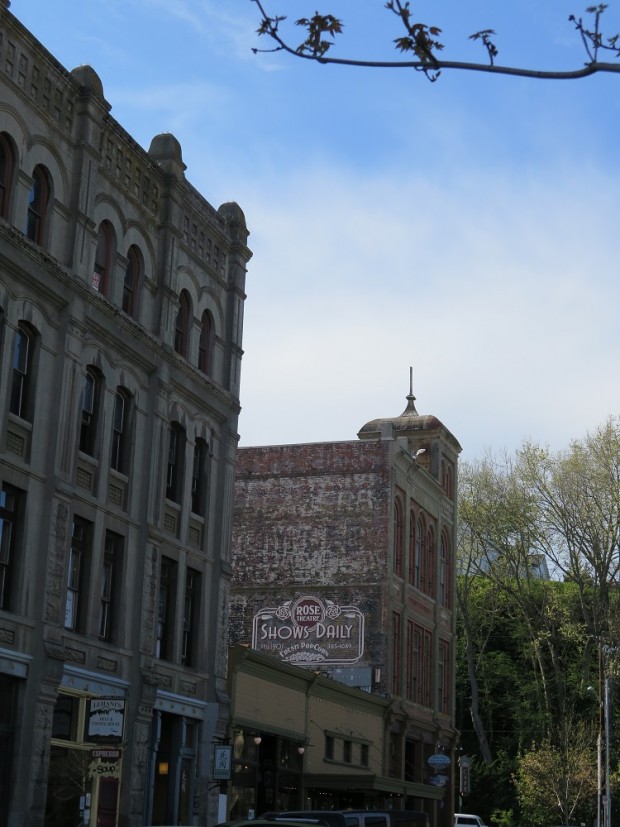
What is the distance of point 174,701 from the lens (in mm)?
28641

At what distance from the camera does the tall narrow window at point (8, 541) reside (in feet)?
76.3

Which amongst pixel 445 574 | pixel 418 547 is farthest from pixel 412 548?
pixel 445 574

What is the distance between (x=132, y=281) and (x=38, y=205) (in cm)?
387

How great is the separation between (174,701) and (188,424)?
6.31 metres

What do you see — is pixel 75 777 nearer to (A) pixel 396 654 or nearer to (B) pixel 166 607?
(B) pixel 166 607

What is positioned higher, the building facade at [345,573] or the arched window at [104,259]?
the arched window at [104,259]

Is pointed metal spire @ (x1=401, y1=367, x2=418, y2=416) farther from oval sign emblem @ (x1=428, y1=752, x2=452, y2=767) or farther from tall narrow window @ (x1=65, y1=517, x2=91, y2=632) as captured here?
tall narrow window @ (x1=65, y1=517, x2=91, y2=632)

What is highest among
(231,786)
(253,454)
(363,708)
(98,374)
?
(253,454)

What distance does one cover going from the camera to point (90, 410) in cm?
2661

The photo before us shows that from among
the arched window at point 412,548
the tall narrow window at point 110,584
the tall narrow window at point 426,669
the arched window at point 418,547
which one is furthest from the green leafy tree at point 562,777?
the tall narrow window at point 110,584

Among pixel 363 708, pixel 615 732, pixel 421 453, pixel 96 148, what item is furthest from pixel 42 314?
pixel 615 732

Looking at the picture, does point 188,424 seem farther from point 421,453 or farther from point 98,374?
point 421,453

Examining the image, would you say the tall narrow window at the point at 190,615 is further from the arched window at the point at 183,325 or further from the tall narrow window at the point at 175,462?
the arched window at the point at 183,325

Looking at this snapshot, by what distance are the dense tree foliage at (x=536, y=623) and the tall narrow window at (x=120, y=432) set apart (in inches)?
1279
